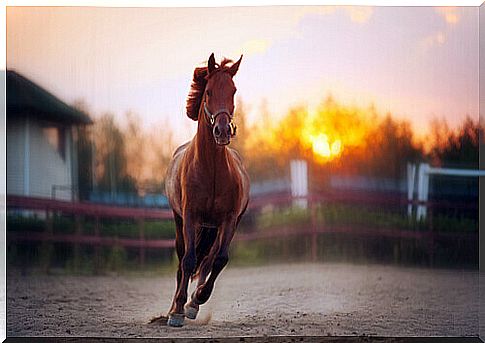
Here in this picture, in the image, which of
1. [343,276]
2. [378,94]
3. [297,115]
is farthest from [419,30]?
[343,276]

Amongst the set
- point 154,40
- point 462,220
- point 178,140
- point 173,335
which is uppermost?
point 154,40

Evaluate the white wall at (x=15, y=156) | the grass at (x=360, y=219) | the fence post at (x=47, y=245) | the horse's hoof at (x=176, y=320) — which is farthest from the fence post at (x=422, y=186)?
the white wall at (x=15, y=156)

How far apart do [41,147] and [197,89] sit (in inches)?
61.8

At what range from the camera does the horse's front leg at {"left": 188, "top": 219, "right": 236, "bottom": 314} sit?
9898 mm

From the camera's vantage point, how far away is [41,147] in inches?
403

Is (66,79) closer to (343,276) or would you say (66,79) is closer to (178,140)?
(178,140)

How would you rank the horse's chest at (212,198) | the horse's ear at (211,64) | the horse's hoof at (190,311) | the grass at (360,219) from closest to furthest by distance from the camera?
the horse's ear at (211,64) < the horse's chest at (212,198) < the horse's hoof at (190,311) < the grass at (360,219)

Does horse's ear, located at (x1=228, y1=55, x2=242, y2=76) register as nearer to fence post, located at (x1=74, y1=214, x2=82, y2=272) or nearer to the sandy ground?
the sandy ground

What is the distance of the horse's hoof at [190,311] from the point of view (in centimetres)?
1000

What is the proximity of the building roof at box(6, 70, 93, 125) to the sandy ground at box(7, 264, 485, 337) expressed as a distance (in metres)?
1.47

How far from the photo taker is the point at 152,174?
10.2m

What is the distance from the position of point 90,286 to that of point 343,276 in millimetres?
2325

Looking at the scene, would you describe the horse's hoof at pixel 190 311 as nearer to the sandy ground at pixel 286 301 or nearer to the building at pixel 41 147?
the sandy ground at pixel 286 301

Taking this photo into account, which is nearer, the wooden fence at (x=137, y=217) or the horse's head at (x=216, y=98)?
the horse's head at (x=216, y=98)
